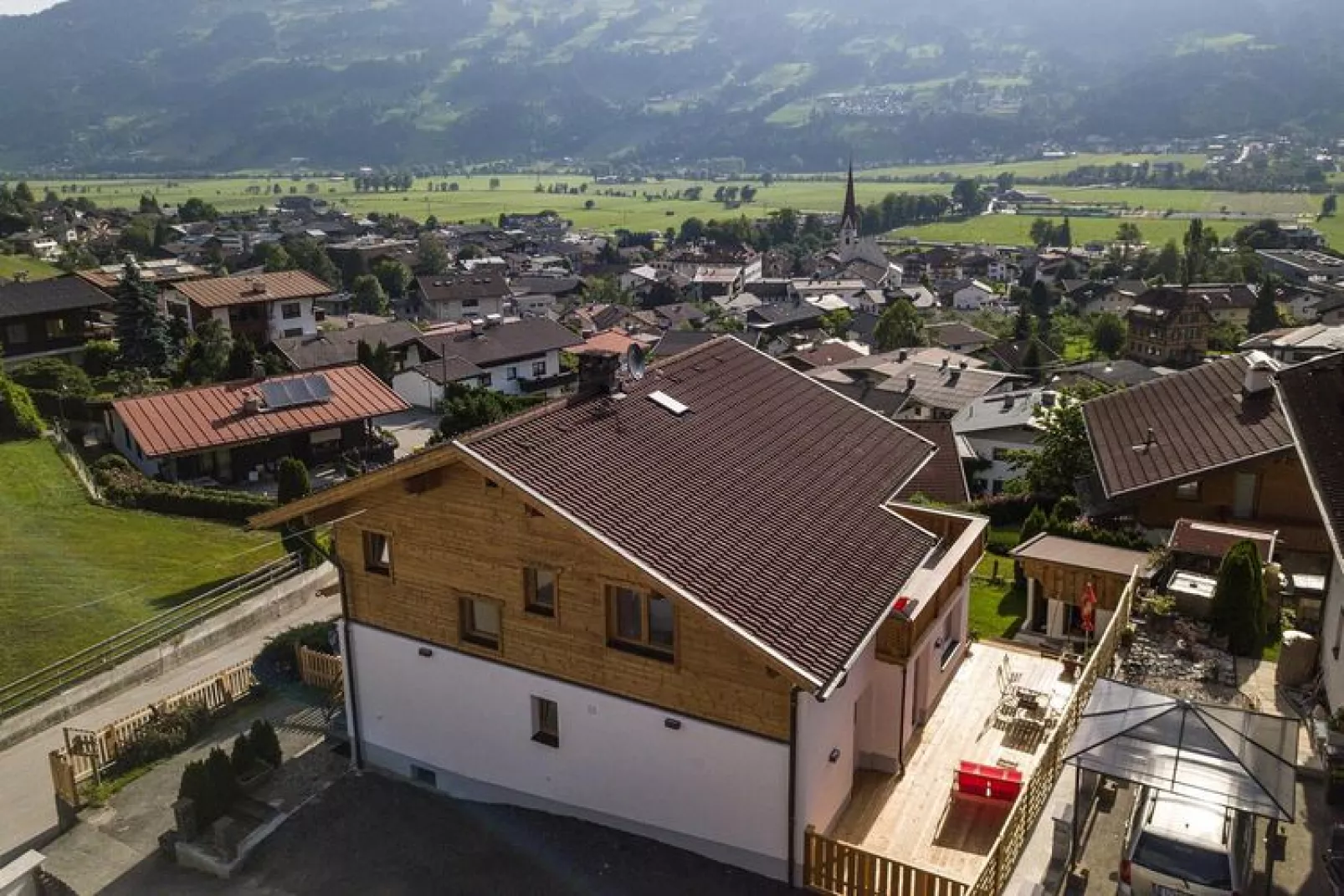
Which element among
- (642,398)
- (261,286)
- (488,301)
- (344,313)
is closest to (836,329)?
(488,301)

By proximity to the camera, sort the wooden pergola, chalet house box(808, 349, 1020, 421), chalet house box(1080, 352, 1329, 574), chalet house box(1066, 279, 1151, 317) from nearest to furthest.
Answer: the wooden pergola
chalet house box(1080, 352, 1329, 574)
chalet house box(808, 349, 1020, 421)
chalet house box(1066, 279, 1151, 317)

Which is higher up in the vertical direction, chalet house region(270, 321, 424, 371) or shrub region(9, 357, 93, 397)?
shrub region(9, 357, 93, 397)

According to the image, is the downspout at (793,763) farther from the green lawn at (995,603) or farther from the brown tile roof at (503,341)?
the brown tile roof at (503,341)

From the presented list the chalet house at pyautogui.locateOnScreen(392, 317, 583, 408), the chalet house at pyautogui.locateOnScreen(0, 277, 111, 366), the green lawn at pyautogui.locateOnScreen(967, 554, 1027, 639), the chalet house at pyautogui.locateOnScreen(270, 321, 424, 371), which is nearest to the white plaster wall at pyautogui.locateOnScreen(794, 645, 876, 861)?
the green lawn at pyautogui.locateOnScreen(967, 554, 1027, 639)

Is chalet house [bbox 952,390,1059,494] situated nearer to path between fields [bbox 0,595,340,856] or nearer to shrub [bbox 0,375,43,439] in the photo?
path between fields [bbox 0,595,340,856]

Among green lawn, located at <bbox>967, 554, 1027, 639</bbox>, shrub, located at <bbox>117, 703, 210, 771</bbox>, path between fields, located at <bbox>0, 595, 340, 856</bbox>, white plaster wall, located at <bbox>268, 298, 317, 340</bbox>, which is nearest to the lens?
path between fields, located at <bbox>0, 595, 340, 856</bbox>

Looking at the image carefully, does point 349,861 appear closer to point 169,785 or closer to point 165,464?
point 169,785

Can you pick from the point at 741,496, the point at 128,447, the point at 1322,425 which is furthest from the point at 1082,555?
the point at 128,447
